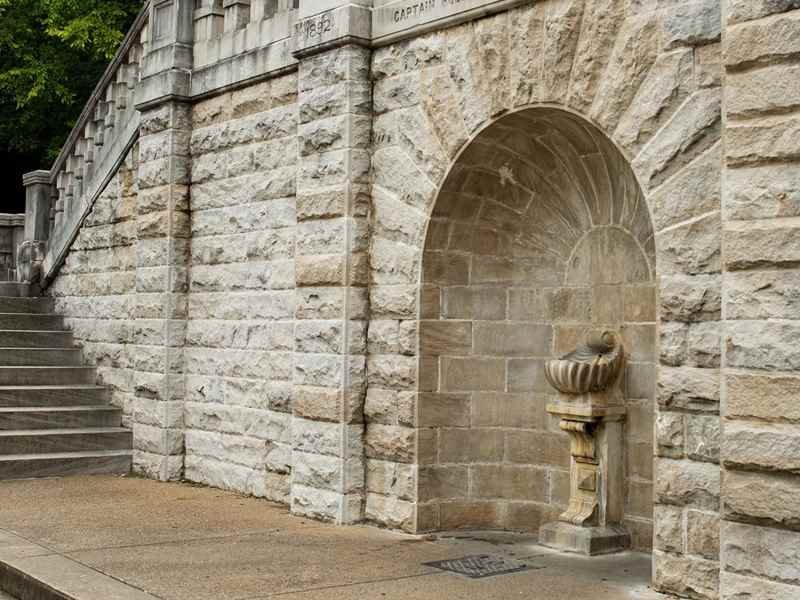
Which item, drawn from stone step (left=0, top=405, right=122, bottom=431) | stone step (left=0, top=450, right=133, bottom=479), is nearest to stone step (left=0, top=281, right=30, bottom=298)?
stone step (left=0, top=405, right=122, bottom=431)

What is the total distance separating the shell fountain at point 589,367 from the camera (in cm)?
734

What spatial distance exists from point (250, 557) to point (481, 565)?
1.46 metres

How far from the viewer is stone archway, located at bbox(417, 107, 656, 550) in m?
7.65

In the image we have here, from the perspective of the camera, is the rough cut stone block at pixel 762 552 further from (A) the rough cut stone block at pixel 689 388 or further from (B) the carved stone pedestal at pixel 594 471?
(B) the carved stone pedestal at pixel 594 471

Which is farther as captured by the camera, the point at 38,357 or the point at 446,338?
the point at 38,357

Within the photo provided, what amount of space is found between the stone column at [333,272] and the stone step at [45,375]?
4378mm

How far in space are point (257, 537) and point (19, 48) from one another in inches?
579

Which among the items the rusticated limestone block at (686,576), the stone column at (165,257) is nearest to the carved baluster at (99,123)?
the stone column at (165,257)

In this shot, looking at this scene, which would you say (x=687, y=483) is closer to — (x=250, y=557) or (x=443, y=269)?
(x=443, y=269)

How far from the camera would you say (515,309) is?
839cm

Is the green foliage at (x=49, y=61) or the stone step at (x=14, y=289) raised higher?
the green foliage at (x=49, y=61)

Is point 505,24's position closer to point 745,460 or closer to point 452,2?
point 452,2

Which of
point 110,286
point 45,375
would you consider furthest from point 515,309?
point 45,375

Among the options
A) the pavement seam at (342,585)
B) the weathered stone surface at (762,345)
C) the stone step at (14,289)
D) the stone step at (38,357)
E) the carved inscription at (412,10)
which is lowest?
the pavement seam at (342,585)
